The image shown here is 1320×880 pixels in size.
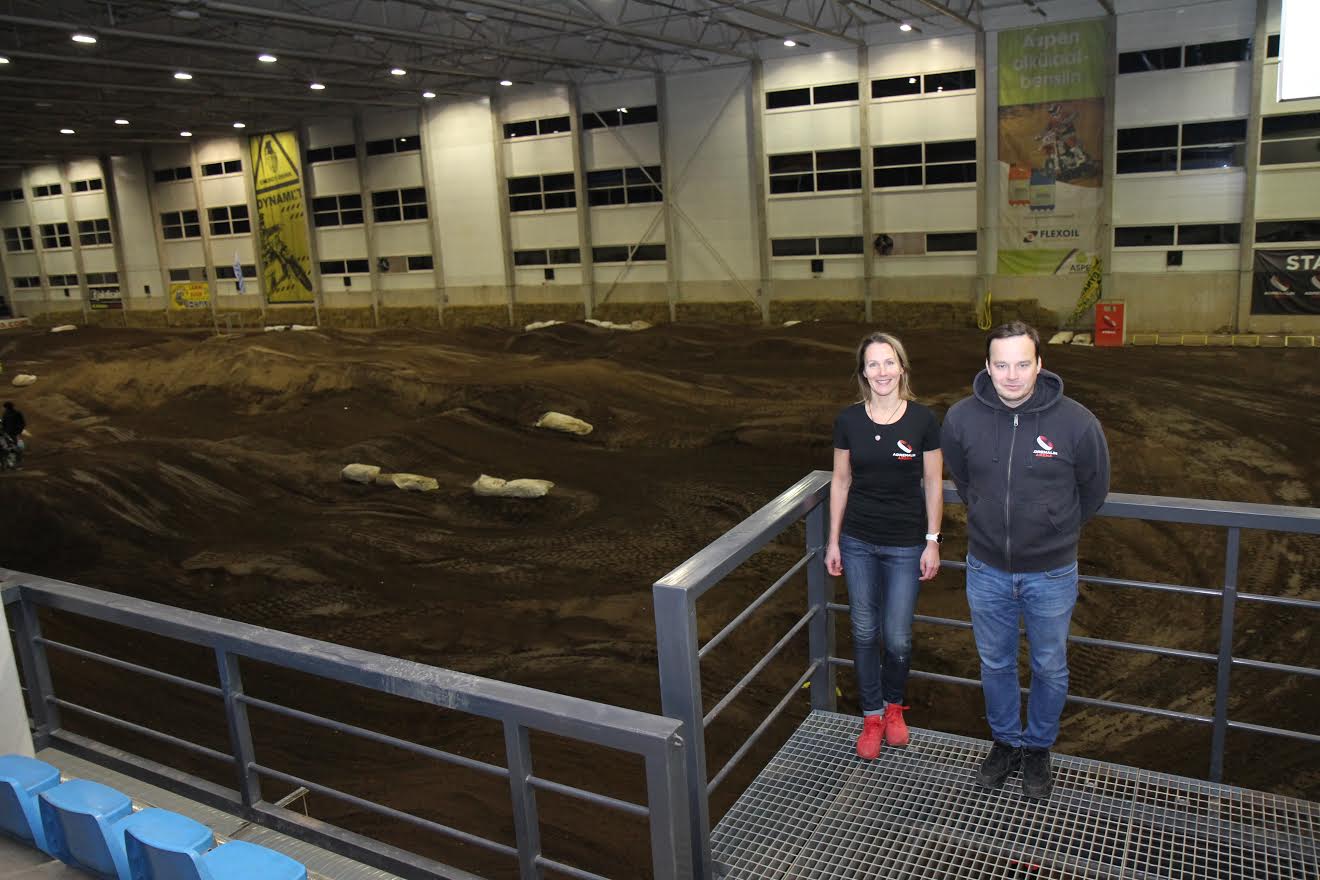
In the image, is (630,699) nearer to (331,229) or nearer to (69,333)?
(331,229)

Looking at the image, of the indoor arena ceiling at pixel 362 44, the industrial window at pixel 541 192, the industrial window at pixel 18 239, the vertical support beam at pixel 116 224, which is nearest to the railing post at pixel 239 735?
the indoor arena ceiling at pixel 362 44

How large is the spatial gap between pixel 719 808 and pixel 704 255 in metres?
24.8

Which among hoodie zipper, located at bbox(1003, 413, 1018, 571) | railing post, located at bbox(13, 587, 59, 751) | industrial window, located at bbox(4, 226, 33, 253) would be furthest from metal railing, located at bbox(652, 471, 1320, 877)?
industrial window, located at bbox(4, 226, 33, 253)

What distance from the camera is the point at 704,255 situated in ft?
100

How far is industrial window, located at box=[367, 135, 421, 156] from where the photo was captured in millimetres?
35438

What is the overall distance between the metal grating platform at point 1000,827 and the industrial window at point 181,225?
44.7 meters

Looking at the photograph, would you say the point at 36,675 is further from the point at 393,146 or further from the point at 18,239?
the point at 18,239

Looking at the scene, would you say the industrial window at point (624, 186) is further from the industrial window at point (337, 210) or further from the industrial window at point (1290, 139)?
the industrial window at point (1290, 139)

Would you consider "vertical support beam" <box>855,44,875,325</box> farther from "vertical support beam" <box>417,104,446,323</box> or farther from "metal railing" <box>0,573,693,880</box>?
"metal railing" <box>0,573,693,880</box>

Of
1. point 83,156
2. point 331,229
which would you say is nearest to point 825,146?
point 331,229

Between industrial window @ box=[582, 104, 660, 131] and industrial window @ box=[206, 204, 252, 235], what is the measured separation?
1747 cm

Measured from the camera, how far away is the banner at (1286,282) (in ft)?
73.8

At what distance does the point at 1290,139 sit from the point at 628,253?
18.4 metres

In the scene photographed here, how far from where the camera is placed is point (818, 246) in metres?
28.7
